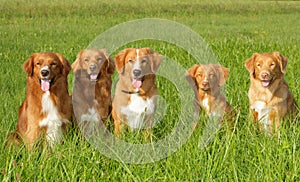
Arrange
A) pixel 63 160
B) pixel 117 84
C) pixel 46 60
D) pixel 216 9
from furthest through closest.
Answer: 1. pixel 216 9
2. pixel 117 84
3. pixel 46 60
4. pixel 63 160

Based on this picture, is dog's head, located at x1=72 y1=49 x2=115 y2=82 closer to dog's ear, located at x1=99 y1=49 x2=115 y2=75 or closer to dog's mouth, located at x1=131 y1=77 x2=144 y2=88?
dog's ear, located at x1=99 y1=49 x2=115 y2=75

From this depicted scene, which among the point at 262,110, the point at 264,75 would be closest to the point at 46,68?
the point at 264,75

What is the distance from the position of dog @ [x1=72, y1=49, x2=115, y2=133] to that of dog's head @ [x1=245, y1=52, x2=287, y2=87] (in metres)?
1.49

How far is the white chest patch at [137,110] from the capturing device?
19.1 feet

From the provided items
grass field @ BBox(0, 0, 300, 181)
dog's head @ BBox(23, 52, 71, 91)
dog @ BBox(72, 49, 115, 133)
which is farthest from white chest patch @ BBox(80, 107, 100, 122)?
dog's head @ BBox(23, 52, 71, 91)

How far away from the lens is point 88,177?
4.56m

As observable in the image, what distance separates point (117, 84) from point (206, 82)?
921 millimetres

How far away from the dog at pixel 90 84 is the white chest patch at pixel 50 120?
11.1 inches

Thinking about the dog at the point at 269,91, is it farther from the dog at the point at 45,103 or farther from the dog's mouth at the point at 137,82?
the dog at the point at 45,103

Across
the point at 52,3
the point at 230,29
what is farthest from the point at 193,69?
the point at 52,3

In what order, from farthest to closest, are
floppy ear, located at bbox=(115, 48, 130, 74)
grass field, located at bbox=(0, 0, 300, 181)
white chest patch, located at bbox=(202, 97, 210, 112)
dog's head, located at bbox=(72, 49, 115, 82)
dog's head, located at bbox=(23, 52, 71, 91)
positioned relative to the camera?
white chest patch, located at bbox=(202, 97, 210, 112) < floppy ear, located at bbox=(115, 48, 130, 74) < dog's head, located at bbox=(72, 49, 115, 82) < dog's head, located at bbox=(23, 52, 71, 91) < grass field, located at bbox=(0, 0, 300, 181)

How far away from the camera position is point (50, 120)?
5414 millimetres

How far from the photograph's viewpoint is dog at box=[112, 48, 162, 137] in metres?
5.72

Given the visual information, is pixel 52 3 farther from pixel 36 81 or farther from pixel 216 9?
pixel 36 81
